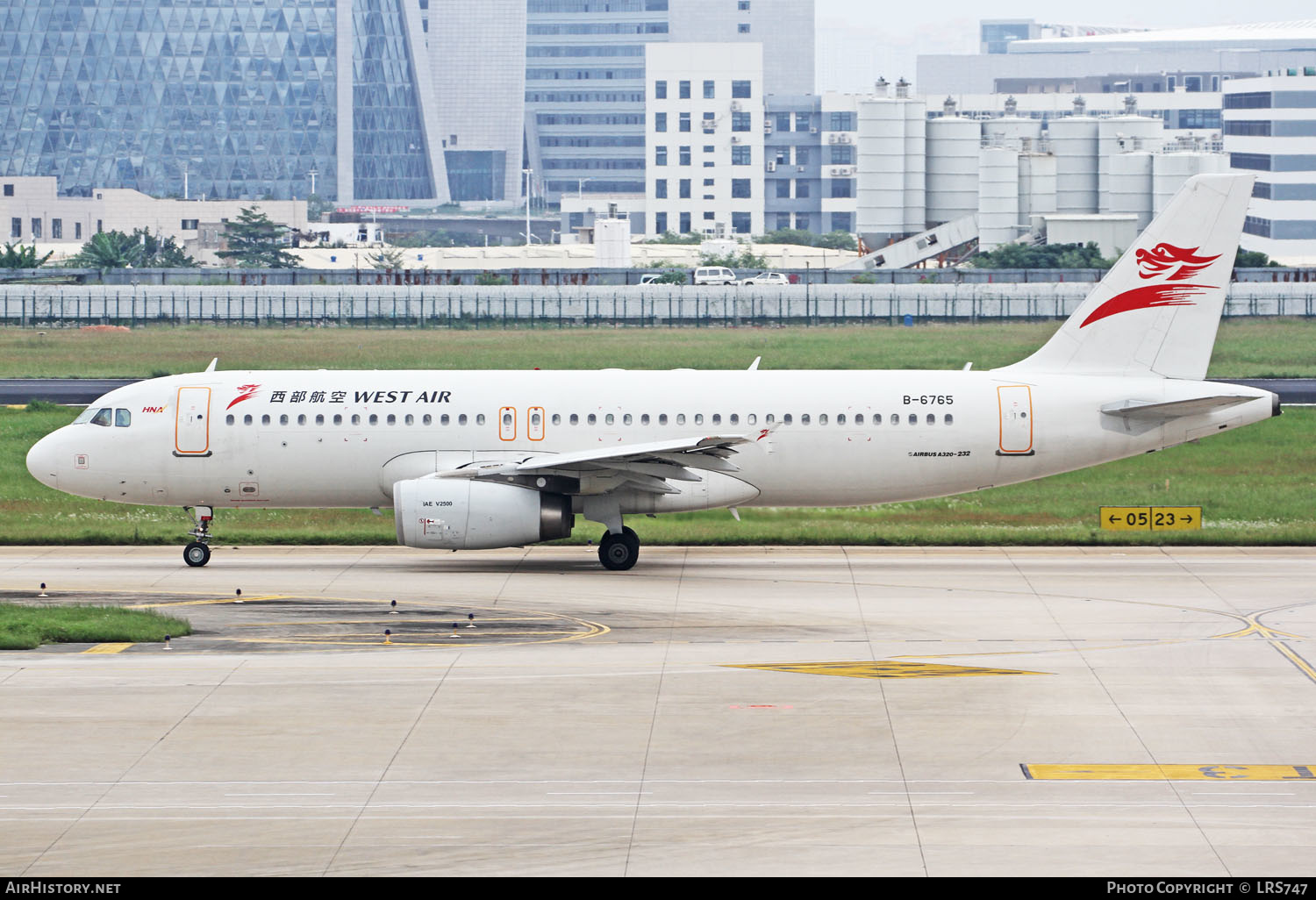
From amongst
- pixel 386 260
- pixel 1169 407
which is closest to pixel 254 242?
pixel 386 260

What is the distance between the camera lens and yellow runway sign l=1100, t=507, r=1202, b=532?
137 ft

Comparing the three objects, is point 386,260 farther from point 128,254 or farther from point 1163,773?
point 1163,773

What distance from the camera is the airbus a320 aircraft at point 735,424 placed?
37156mm

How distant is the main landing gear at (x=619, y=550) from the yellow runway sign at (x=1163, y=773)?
16872 mm

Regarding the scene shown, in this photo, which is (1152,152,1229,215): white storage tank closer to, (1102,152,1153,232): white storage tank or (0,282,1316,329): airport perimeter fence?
(1102,152,1153,232): white storage tank

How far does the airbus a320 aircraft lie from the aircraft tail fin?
4 cm

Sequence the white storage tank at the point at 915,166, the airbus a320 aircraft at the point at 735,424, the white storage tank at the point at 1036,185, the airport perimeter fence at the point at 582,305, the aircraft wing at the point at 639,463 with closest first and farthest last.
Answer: the aircraft wing at the point at 639,463 < the airbus a320 aircraft at the point at 735,424 < the airport perimeter fence at the point at 582,305 < the white storage tank at the point at 1036,185 < the white storage tank at the point at 915,166

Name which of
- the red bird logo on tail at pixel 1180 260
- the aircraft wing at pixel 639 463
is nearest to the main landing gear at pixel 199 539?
the aircraft wing at pixel 639 463

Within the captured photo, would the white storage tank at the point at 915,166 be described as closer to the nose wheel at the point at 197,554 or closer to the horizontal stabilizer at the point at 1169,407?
the horizontal stabilizer at the point at 1169,407

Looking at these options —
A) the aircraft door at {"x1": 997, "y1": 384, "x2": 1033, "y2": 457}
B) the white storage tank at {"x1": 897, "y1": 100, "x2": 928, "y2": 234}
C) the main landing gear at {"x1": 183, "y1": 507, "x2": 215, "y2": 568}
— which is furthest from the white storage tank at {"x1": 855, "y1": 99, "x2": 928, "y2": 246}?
the main landing gear at {"x1": 183, "y1": 507, "x2": 215, "y2": 568}

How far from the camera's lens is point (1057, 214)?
432 feet

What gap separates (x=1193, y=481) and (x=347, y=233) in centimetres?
15491

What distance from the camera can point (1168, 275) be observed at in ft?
123

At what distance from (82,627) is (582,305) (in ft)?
253
